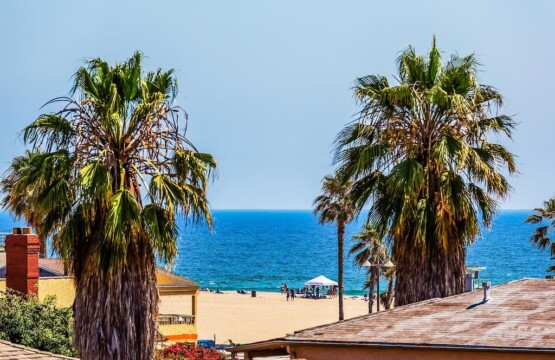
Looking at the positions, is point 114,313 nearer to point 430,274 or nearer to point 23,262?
point 430,274

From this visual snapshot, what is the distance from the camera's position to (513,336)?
49.9ft

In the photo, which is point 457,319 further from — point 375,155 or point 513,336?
point 375,155

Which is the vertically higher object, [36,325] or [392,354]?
[392,354]

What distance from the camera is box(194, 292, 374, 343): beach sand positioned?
261 ft

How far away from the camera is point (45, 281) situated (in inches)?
1426

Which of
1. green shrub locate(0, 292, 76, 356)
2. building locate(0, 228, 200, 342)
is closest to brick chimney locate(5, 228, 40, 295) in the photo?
building locate(0, 228, 200, 342)

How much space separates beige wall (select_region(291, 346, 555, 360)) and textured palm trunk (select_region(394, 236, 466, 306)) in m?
8.24

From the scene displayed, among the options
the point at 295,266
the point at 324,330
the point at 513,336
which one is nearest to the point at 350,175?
the point at 324,330

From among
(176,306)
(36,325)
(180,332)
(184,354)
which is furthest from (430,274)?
(176,306)

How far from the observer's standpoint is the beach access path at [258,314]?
79.6 meters

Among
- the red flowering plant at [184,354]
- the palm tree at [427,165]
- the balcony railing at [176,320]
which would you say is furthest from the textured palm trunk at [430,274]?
the balcony railing at [176,320]

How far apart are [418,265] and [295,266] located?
172797mm

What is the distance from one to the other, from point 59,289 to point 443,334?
2326 centimetres

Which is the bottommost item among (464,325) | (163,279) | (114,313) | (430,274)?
(163,279)
